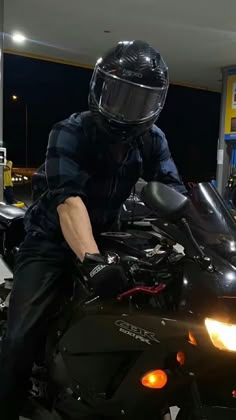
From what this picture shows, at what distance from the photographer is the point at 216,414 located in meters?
1.35

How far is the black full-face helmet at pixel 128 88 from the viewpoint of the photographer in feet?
5.86

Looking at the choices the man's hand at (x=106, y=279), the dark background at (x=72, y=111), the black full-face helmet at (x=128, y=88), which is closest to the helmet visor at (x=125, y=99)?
the black full-face helmet at (x=128, y=88)

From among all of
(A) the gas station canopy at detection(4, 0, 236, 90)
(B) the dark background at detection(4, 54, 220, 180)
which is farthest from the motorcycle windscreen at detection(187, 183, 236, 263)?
(B) the dark background at detection(4, 54, 220, 180)

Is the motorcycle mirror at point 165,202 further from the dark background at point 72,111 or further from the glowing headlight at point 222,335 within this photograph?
the dark background at point 72,111

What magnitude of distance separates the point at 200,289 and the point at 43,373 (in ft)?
3.30

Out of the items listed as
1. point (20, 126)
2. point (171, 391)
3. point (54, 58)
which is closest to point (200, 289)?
point (171, 391)

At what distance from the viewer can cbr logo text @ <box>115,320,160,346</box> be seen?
57.1 inches

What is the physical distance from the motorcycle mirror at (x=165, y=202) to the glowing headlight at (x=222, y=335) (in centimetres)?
32

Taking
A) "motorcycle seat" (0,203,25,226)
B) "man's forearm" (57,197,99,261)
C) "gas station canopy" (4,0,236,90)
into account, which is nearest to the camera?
"man's forearm" (57,197,99,261)

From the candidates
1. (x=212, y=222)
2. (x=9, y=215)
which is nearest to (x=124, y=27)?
(x=9, y=215)

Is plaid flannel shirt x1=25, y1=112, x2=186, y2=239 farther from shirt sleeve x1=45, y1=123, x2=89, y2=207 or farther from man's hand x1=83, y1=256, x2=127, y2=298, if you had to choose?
man's hand x1=83, y1=256, x2=127, y2=298

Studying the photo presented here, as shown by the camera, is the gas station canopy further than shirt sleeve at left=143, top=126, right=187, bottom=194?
Yes

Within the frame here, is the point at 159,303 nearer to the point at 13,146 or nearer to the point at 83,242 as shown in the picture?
the point at 83,242

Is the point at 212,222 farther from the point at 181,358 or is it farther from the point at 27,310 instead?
the point at 27,310
